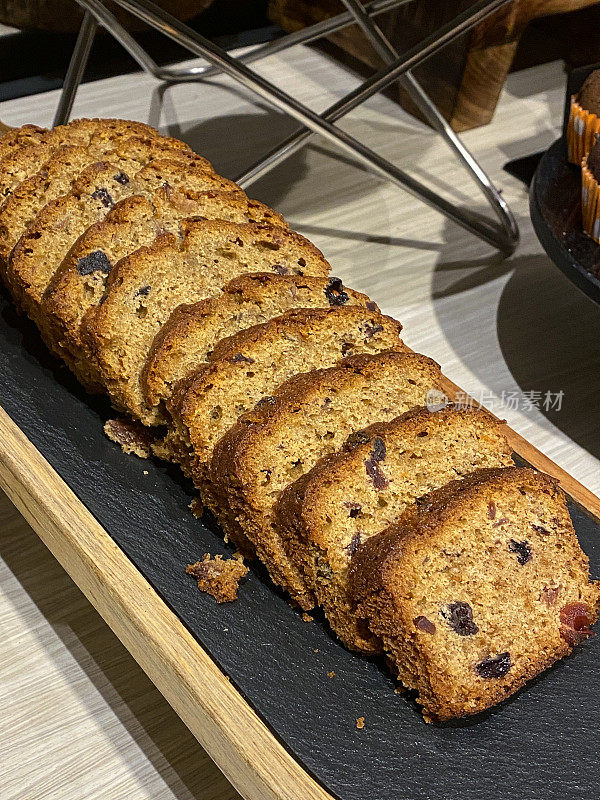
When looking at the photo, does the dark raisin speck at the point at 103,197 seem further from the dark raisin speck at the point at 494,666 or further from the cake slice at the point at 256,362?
the dark raisin speck at the point at 494,666

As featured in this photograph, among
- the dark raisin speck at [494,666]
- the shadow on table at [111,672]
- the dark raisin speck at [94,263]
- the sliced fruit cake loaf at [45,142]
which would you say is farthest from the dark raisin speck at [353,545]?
the sliced fruit cake loaf at [45,142]

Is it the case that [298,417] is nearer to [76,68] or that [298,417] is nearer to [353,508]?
[353,508]

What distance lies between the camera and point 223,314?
5.91 feet

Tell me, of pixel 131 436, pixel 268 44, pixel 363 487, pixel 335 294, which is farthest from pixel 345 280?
pixel 363 487

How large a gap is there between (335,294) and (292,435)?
46cm

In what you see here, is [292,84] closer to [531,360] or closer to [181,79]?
[181,79]

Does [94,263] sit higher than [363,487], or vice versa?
[94,263]

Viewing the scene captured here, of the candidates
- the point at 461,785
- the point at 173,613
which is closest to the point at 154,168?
the point at 173,613

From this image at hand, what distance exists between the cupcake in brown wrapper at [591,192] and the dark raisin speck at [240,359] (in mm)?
1112

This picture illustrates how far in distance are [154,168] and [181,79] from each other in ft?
5.56

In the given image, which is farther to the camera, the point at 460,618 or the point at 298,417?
the point at 298,417

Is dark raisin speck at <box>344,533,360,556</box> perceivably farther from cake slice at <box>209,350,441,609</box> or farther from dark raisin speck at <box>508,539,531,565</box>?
dark raisin speck at <box>508,539,531,565</box>

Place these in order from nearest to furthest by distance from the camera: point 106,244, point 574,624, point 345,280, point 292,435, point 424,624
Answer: point 424,624 → point 574,624 → point 292,435 → point 106,244 → point 345,280

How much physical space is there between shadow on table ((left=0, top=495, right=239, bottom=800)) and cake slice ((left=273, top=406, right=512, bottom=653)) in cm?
55
